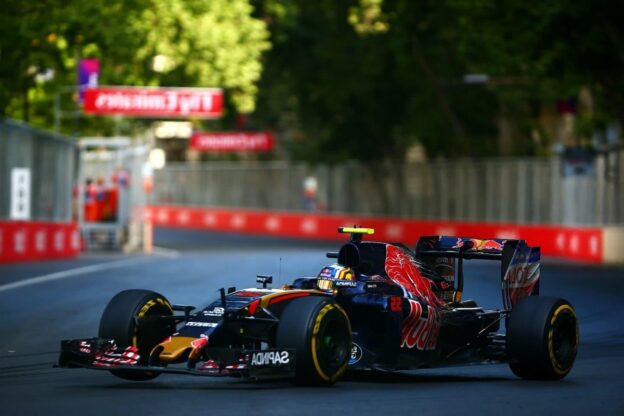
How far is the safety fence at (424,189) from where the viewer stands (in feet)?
141

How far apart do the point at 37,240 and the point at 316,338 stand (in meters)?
25.4

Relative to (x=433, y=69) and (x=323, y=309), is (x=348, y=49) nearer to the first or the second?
(x=433, y=69)

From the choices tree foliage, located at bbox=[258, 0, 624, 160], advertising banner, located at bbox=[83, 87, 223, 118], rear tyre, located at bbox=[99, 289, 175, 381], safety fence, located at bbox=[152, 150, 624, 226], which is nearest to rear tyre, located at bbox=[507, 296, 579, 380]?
rear tyre, located at bbox=[99, 289, 175, 381]

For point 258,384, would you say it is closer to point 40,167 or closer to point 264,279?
point 264,279

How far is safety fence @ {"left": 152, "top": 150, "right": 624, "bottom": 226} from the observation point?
43.0 metres

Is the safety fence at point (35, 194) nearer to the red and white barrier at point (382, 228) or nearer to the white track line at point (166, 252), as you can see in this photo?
the white track line at point (166, 252)

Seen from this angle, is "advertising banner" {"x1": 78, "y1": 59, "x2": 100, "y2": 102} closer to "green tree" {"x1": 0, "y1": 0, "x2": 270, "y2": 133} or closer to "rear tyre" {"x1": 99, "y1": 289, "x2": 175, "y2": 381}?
"green tree" {"x1": 0, "y1": 0, "x2": 270, "y2": 133}

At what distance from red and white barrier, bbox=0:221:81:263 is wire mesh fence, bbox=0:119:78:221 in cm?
24

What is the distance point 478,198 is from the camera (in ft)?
175

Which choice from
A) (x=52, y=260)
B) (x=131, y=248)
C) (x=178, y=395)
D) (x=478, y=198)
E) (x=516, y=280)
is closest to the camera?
(x=178, y=395)

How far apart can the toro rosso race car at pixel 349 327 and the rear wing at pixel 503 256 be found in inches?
0.5

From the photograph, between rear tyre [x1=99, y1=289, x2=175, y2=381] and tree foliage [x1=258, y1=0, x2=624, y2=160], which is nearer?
rear tyre [x1=99, y1=289, x2=175, y2=381]

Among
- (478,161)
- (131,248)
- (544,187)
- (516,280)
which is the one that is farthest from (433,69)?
(516,280)

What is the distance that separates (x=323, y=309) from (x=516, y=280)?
9.07ft
